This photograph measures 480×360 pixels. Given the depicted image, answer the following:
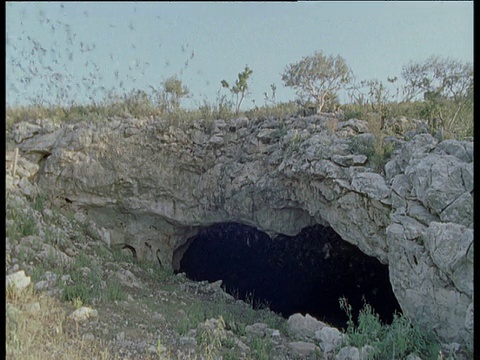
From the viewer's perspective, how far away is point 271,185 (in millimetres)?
5512

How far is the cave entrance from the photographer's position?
583 cm

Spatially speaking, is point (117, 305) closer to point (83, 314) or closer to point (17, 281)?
point (83, 314)

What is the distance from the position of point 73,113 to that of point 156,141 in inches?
53.9

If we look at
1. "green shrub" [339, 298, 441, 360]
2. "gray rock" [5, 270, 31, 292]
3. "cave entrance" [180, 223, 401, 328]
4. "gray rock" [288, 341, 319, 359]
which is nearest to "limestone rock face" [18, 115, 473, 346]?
"green shrub" [339, 298, 441, 360]

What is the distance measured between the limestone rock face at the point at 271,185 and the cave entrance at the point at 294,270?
590mm

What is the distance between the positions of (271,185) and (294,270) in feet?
6.72

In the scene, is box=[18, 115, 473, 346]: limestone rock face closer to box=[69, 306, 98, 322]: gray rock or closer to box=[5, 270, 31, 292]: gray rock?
box=[5, 270, 31, 292]: gray rock

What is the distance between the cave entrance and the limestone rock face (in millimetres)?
590

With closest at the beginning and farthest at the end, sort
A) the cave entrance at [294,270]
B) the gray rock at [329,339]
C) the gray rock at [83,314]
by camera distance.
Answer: the gray rock at [83,314]
the gray rock at [329,339]
the cave entrance at [294,270]

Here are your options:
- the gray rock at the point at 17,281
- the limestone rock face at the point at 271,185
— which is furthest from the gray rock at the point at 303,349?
the gray rock at the point at 17,281

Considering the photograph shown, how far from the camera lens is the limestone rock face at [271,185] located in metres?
3.40

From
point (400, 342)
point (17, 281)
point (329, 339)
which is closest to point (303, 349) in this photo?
point (329, 339)

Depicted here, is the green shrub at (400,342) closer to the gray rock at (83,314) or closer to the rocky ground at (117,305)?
the rocky ground at (117,305)
